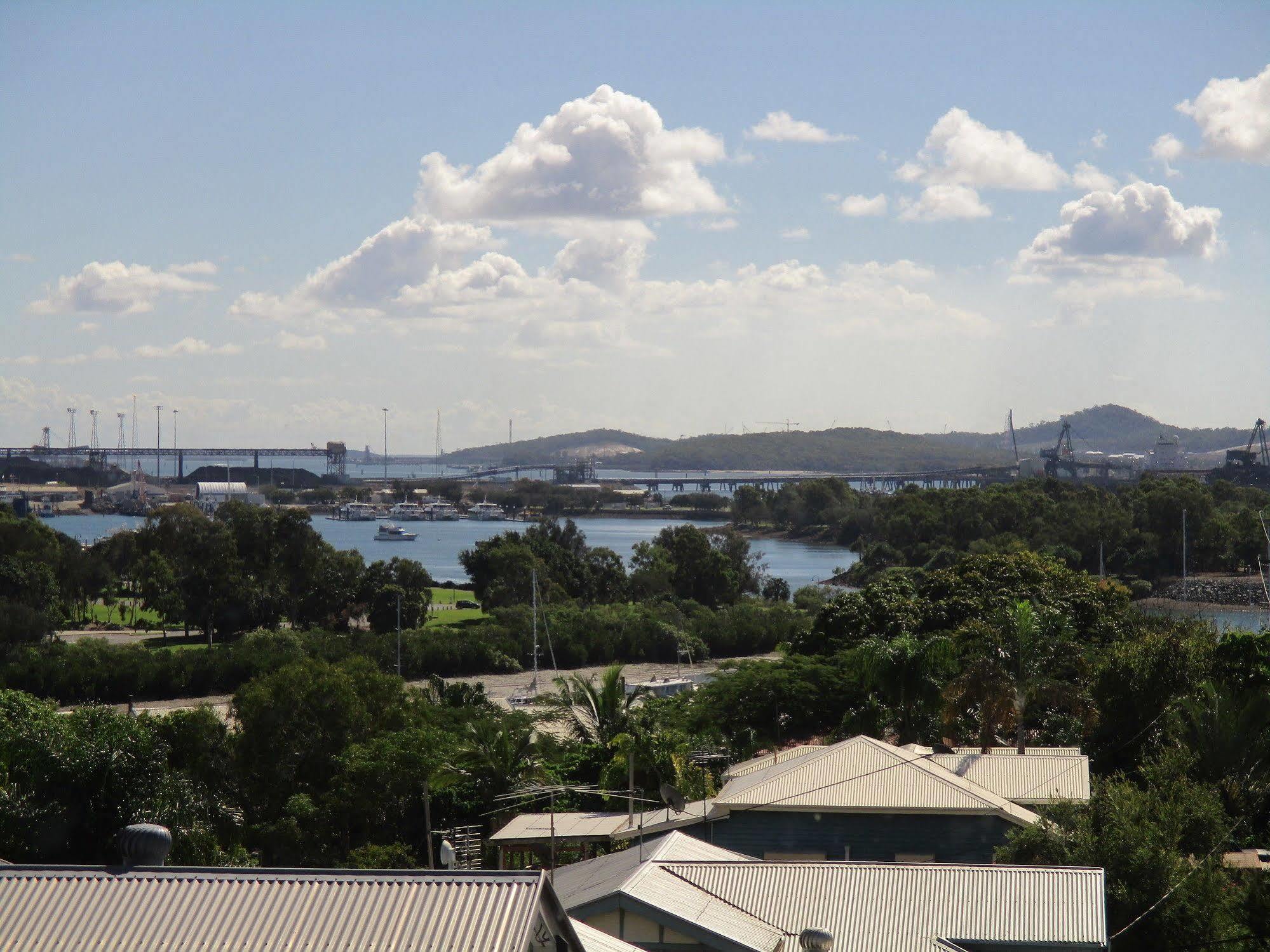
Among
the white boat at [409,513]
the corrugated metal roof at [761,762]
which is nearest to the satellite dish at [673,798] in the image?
the corrugated metal roof at [761,762]

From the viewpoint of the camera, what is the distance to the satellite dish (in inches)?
501

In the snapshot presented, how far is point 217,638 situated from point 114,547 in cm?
1578

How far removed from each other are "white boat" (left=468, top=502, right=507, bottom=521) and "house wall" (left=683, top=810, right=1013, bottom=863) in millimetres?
144738

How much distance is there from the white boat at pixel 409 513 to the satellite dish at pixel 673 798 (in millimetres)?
148011

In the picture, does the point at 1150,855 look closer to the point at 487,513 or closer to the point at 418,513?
the point at 487,513

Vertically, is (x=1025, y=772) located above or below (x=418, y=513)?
above

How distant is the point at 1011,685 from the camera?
61.3 feet

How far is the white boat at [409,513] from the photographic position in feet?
529

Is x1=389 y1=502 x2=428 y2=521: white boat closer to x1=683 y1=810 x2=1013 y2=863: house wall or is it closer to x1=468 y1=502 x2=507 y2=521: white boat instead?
x1=468 y1=502 x2=507 y2=521: white boat

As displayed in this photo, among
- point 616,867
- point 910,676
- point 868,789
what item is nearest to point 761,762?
point 910,676

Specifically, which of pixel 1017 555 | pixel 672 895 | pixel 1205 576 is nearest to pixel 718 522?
pixel 1205 576

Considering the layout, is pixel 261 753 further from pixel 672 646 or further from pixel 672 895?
pixel 672 646

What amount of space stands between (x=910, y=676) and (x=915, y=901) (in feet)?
37.5

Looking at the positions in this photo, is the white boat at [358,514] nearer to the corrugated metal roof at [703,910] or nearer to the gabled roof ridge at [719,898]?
the gabled roof ridge at [719,898]
